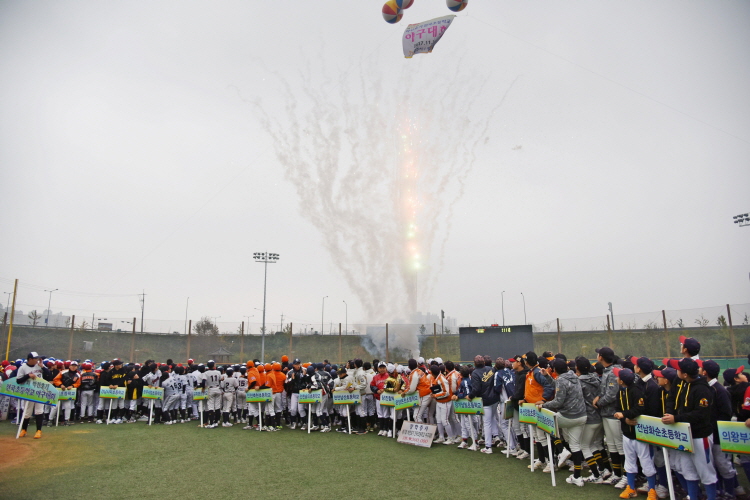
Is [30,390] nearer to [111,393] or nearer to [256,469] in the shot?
[111,393]

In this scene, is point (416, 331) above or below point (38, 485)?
above

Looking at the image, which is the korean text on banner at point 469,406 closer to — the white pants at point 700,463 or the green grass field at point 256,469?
the green grass field at point 256,469

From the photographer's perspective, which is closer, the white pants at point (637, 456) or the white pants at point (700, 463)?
the white pants at point (700, 463)

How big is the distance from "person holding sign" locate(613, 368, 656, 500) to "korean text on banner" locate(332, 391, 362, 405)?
7.59 m

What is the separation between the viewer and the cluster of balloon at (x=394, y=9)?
1769 centimetres

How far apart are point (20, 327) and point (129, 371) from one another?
1784 cm

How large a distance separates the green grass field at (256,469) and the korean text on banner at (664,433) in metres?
1.33

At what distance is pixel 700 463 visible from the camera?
19.7 ft

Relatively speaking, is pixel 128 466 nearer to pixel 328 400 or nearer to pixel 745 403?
pixel 328 400

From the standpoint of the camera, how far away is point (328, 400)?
45.0ft

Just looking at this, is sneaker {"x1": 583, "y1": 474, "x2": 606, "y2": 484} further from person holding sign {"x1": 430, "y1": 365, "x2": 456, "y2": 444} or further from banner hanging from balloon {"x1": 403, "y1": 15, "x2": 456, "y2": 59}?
banner hanging from balloon {"x1": 403, "y1": 15, "x2": 456, "y2": 59}

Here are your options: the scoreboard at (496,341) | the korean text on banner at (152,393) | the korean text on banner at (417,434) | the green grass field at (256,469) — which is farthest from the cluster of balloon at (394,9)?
the korean text on banner at (152,393)

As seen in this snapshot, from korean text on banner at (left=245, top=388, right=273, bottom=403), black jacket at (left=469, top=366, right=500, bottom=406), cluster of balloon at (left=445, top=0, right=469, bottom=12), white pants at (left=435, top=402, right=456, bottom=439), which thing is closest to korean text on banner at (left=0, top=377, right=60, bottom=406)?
korean text on banner at (left=245, top=388, right=273, bottom=403)

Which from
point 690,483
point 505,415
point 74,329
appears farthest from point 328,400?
point 74,329
